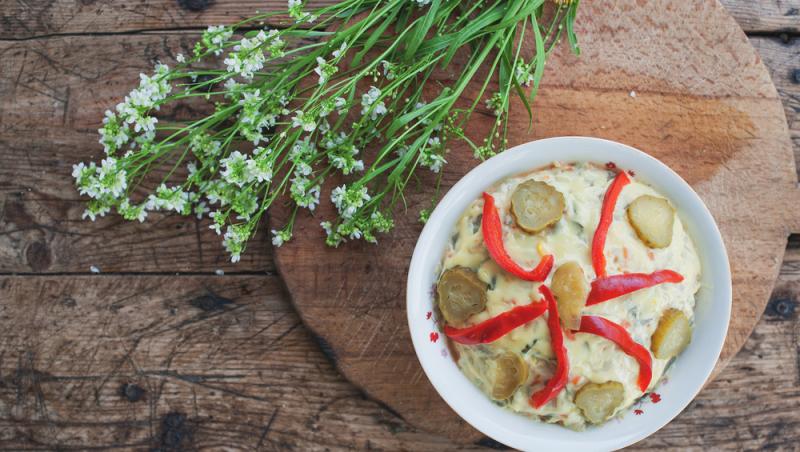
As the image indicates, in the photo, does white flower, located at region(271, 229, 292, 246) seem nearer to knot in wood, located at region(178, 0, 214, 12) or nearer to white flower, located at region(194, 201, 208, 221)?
white flower, located at region(194, 201, 208, 221)

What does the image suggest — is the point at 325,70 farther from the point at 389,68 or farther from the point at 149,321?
the point at 149,321

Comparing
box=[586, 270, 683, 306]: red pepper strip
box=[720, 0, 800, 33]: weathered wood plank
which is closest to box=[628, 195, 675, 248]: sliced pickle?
box=[586, 270, 683, 306]: red pepper strip

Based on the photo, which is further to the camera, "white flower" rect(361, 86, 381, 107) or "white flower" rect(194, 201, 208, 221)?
"white flower" rect(194, 201, 208, 221)

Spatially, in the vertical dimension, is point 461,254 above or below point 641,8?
below

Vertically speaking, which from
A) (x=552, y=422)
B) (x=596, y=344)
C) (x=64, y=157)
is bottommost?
(x=552, y=422)

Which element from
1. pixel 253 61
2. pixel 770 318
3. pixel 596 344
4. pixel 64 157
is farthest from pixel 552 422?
pixel 64 157

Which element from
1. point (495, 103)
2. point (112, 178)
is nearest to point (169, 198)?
point (112, 178)

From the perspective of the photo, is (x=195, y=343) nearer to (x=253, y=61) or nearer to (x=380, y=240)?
(x=380, y=240)
